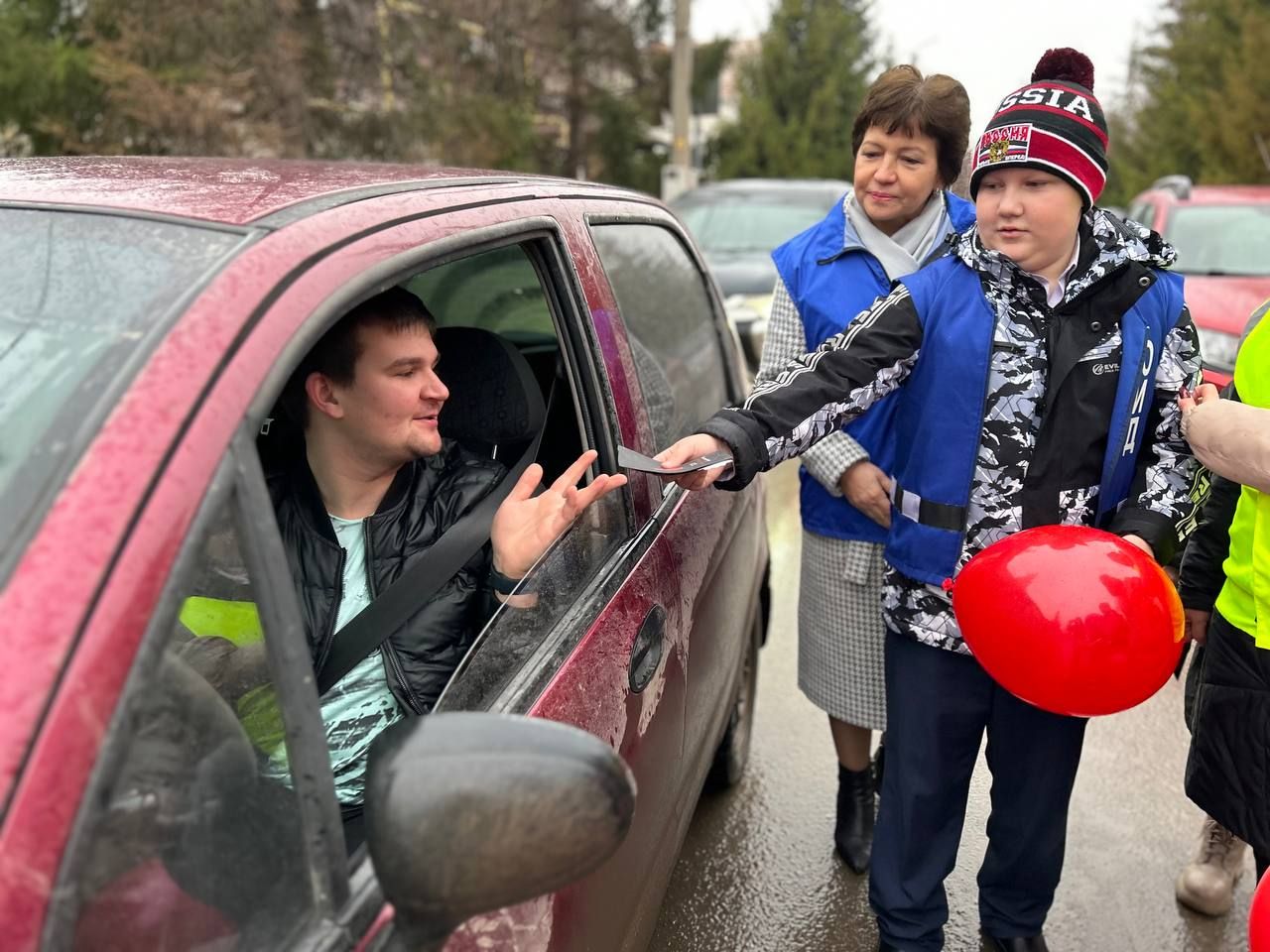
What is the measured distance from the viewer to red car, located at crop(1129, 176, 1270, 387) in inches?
221

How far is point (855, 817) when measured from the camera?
2.92 meters

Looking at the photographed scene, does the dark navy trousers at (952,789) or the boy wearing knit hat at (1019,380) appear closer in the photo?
the boy wearing knit hat at (1019,380)

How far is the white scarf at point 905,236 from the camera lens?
2543mm

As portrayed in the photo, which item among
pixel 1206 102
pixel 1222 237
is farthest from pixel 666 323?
pixel 1206 102

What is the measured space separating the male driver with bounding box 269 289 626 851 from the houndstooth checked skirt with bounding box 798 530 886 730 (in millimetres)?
1030

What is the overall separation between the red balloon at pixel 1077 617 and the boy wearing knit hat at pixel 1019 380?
0.23m

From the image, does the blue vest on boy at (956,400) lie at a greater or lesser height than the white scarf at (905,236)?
lesser

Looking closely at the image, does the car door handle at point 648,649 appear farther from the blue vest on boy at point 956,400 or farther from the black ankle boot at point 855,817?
the black ankle boot at point 855,817

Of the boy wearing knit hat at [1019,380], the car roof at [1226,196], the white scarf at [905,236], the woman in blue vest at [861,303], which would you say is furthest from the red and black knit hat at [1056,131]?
the car roof at [1226,196]

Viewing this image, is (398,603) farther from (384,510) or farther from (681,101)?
(681,101)

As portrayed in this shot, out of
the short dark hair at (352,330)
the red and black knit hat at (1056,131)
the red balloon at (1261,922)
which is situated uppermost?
the red and black knit hat at (1056,131)

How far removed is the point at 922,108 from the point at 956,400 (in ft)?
2.70

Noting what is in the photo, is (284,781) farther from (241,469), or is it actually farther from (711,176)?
(711,176)

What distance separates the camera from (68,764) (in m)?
0.84
